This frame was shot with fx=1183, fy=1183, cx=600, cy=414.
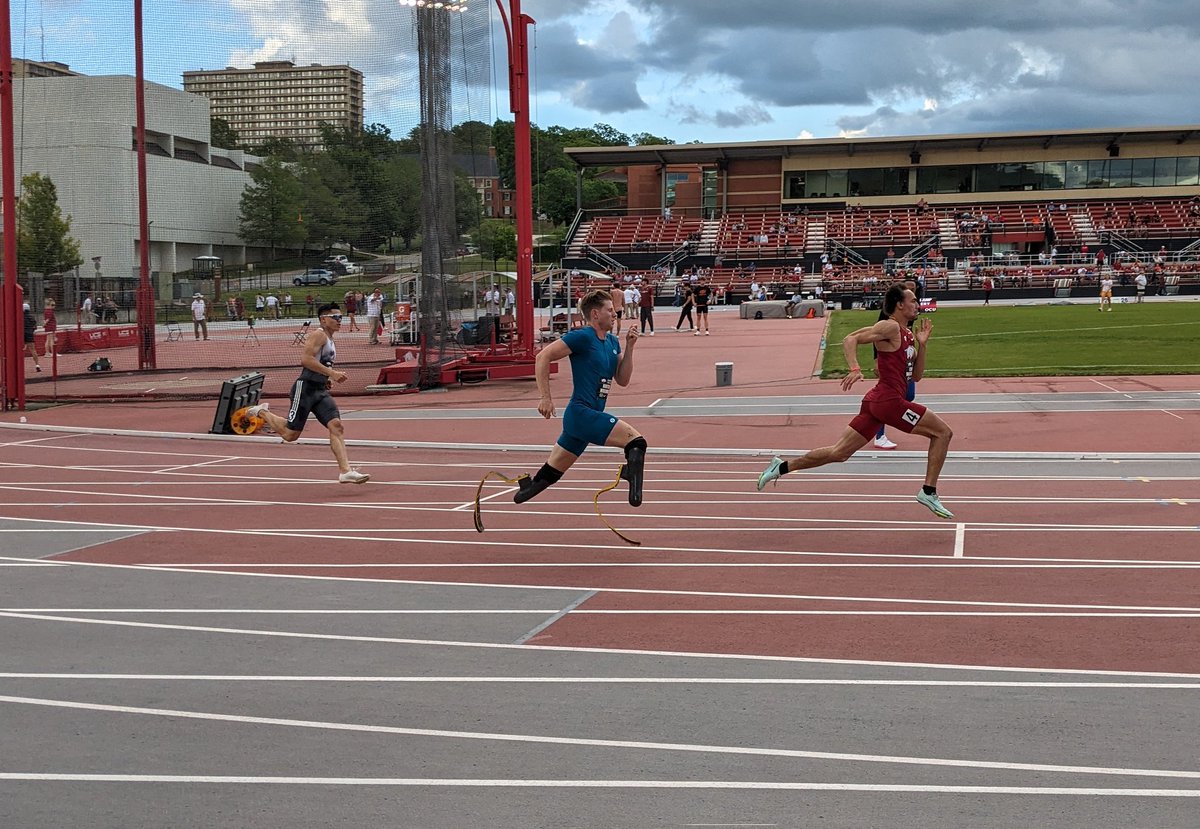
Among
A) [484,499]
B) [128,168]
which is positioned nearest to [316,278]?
[128,168]

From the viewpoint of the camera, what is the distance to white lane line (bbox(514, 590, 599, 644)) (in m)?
6.71

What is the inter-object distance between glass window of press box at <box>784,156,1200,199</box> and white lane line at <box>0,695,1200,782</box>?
7735cm

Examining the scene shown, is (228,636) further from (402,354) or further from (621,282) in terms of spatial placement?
(621,282)

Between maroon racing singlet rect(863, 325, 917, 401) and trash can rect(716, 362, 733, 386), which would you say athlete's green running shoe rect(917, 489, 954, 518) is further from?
trash can rect(716, 362, 733, 386)

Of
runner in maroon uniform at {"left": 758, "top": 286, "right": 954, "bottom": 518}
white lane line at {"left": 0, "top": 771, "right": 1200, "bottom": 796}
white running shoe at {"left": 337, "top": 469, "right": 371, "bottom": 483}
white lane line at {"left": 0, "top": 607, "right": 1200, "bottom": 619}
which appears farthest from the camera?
white running shoe at {"left": 337, "top": 469, "right": 371, "bottom": 483}

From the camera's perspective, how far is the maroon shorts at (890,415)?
9758 mm

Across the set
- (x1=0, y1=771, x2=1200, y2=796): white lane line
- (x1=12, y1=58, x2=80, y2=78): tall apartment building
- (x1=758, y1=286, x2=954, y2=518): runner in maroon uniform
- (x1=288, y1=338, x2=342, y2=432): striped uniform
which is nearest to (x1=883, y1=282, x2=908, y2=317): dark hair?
(x1=758, y1=286, x2=954, y2=518): runner in maroon uniform

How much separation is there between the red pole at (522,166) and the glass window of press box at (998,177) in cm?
5659

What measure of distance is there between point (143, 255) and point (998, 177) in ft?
208

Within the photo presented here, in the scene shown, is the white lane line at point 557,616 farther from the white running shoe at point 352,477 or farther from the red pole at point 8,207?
the red pole at point 8,207

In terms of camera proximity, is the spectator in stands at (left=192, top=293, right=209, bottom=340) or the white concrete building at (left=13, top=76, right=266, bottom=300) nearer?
the white concrete building at (left=13, top=76, right=266, bottom=300)

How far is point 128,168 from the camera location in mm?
28828

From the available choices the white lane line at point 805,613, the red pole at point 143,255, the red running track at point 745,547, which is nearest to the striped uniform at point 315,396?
the red running track at point 745,547

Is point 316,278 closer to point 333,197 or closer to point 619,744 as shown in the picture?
point 333,197
